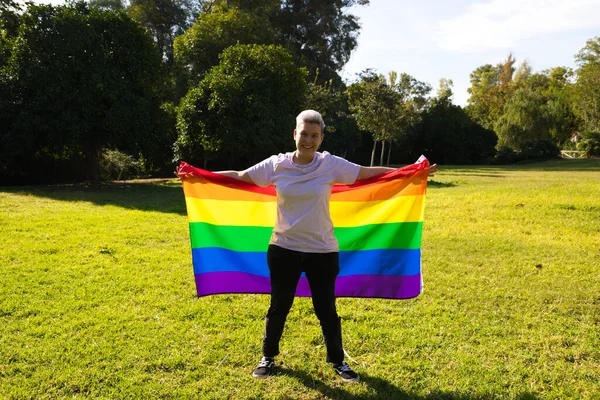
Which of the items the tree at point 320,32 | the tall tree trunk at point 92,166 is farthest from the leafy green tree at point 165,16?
the tall tree trunk at point 92,166

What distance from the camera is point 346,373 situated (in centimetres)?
391

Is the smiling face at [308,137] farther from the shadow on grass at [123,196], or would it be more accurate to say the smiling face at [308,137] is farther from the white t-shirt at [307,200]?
the shadow on grass at [123,196]

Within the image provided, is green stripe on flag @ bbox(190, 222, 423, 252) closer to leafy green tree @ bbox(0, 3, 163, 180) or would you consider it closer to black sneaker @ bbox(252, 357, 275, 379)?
black sneaker @ bbox(252, 357, 275, 379)

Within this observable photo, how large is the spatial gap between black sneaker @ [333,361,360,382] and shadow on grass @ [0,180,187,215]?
9.10m

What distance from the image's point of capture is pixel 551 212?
1141 cm

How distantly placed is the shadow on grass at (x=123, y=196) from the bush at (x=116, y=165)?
6.08m

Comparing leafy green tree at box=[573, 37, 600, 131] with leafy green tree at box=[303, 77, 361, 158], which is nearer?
leafy green tree at box=[303, 77, 361, 158]

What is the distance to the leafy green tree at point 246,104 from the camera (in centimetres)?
2020

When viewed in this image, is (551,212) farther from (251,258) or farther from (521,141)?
(521,141)

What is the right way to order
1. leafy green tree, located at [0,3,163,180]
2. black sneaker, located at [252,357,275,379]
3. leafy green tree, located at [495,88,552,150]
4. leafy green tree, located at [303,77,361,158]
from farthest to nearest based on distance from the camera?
leafy green tree, located at [495,88,552,150] < leafy green tree, located at [303,77,361,158] < leafy green tree, located at [0,3,163,180] < black sneaker, located at [252,357,275,379]

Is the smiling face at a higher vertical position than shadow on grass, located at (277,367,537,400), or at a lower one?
higher

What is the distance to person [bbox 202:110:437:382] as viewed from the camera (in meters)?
3.69

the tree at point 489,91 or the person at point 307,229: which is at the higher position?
Answer: the tree at point 489,91

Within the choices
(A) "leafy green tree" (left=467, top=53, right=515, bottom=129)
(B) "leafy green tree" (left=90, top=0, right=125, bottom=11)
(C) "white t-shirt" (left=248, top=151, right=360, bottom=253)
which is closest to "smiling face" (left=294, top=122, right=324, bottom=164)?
(C) "white t-shirt" (left=248, top=151, right=360, bottom=253)
